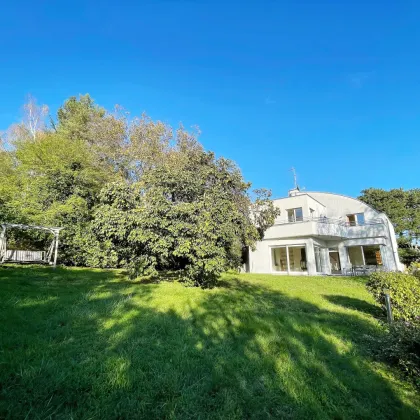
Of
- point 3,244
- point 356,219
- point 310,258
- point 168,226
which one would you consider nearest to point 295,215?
point 310,258

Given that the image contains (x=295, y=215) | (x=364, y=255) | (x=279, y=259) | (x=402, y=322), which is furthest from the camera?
(x=364, y=255)

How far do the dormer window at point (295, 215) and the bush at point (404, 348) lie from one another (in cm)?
1785

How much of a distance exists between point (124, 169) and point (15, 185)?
7820 mm

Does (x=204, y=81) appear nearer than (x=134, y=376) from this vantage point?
No

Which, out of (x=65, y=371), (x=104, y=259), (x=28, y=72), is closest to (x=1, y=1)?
(x=28, y=72)

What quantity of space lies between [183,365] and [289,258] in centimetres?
1866

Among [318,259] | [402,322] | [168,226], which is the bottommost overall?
[402,322]

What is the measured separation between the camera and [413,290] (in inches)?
213

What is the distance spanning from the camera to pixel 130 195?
31.4ft

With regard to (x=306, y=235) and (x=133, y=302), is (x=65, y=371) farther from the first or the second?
(x=306, y=235)

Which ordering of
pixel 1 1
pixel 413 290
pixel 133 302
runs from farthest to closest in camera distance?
1. pixel 1 1
2. pixel 133 302
3. pixel 413 290

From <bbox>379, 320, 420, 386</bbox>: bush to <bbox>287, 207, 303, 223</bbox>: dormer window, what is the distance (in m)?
17.9

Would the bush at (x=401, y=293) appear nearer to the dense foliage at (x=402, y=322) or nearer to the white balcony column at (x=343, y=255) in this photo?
the dense foliage at (x=402, y=322)

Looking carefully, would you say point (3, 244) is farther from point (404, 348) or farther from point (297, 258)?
point (297, 258)
